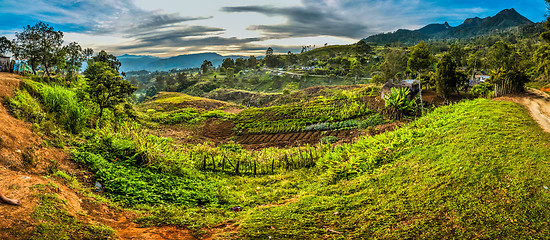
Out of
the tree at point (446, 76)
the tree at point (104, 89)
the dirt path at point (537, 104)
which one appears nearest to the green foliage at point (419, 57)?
the tree at point (446, 76)

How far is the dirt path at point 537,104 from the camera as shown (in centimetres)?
995

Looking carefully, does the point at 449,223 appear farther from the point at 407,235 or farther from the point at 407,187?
the point at 407,187

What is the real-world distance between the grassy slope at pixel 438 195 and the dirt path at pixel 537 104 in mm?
1599

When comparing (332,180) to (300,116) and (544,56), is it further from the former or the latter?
(544,56)

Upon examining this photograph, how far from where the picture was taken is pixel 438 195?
221 inches

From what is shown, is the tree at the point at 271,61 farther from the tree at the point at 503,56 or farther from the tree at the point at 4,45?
the tree at the point at 4,45

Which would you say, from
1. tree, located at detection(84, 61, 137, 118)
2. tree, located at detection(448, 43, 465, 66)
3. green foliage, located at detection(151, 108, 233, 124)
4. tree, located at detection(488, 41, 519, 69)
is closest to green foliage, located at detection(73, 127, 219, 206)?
tree, located at detection(84, 61, 137, 118)

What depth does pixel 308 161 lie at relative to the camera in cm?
1133

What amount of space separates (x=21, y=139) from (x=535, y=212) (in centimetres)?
1074

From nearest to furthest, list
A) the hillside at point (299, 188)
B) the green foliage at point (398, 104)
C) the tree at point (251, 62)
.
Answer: the hillside at point (299, 188)
the green foliage at point (398, 104)
the tree at point (251, 62)

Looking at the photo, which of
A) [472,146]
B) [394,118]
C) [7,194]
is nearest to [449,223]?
[472,146]

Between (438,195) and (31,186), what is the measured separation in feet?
25.1

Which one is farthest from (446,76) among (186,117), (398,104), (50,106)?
(186,117)

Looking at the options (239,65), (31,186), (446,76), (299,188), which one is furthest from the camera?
(239,65)
